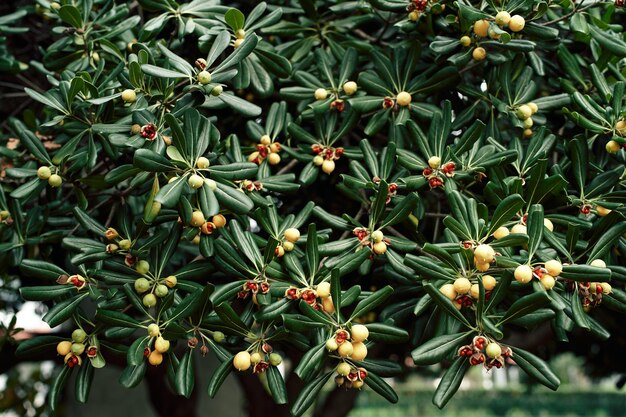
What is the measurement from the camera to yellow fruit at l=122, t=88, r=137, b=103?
1.51 metres

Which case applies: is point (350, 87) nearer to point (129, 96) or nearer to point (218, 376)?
point (129, 96)

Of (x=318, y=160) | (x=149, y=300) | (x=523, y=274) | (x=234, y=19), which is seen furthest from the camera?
(x=318, y=160)

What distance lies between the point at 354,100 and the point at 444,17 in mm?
334

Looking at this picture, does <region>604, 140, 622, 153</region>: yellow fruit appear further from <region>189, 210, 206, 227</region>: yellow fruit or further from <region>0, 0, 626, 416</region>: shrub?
<region>189, 210, 206, 227</region>: yellow fruit

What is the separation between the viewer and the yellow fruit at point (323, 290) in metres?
1.41

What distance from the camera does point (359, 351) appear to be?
136cm

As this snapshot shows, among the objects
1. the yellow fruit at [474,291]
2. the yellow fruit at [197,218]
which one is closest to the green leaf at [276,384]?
the yellow fruit at [197,218]

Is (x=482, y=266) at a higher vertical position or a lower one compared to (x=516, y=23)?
lower

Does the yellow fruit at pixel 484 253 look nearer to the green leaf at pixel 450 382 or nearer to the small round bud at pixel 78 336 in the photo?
the green leaf at pixel 450 382

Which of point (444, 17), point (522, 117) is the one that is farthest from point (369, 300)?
point (444, 17)

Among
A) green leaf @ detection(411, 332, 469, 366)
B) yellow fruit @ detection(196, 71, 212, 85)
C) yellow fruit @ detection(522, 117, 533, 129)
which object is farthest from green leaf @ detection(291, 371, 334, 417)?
yellow fruit @ detection(522, 117, 533, 129)

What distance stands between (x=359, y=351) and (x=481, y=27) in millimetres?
818

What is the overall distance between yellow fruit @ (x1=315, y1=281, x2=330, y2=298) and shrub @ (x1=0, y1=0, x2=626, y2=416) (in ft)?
0.04

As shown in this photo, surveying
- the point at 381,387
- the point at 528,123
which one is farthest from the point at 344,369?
the point at 528,123
